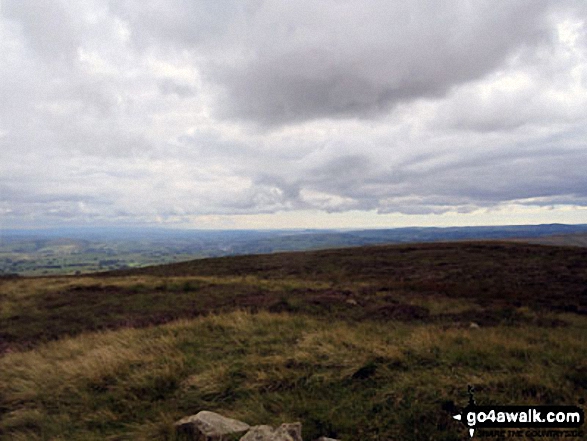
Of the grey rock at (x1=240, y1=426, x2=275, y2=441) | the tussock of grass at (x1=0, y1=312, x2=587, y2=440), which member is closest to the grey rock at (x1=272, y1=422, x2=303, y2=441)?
the grey rock at (x1=240, y1=426, x2=275, y2=441)

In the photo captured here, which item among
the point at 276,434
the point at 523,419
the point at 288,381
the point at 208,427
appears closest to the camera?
the point at 276,434

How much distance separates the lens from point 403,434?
197 inches

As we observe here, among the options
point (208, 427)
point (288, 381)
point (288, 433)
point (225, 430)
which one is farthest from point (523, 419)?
point (208, 427)

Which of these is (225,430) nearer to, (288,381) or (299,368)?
(288,381)

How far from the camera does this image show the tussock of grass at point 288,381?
18.6ft

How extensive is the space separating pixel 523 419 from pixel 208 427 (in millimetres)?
5125

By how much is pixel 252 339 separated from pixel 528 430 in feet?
22.2

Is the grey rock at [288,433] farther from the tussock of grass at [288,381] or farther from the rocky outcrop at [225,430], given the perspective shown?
the tussock of grass at [288,381]

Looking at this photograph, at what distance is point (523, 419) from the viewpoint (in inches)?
205

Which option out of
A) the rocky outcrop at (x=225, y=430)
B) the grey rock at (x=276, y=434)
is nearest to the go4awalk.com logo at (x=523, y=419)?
the rocky outcrop at (x=225, y=430)

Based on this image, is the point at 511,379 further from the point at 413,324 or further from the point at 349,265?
the point at 349,265

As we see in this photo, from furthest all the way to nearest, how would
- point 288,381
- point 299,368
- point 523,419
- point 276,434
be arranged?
point 299,368 → point 288,381 → point 523,419 → point 276,434

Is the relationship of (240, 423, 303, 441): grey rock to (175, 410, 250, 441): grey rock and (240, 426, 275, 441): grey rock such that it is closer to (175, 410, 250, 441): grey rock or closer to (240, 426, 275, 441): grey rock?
(240, 426, 275, 441): grey rock

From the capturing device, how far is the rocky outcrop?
4645 mm
